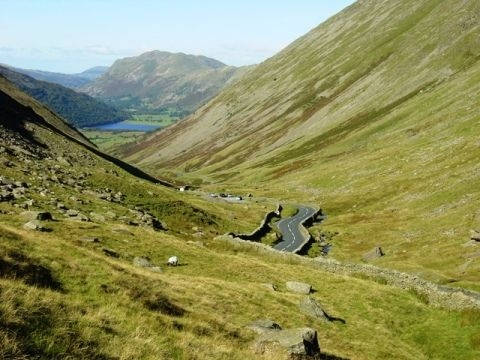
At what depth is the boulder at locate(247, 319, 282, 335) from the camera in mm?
25406

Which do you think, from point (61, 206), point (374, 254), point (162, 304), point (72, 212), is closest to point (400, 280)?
point (374, 254)

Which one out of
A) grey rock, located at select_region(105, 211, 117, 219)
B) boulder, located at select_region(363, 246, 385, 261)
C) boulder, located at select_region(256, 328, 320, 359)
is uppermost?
boulder, located at select_region(256, 328, 320, 359)

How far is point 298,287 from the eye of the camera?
140 feet

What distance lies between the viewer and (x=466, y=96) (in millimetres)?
148000

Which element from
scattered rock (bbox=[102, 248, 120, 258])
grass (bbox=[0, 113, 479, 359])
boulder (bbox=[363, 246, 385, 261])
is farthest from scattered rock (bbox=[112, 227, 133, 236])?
boulder (bbox=[363, 246, 385, 261])

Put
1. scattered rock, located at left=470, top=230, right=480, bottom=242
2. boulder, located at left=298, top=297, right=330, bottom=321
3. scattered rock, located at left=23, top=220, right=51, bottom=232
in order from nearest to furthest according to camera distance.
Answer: boulder, located at left=298, top=297, right=330, bottom=321, scattered rock, located at left=23, top=220, right=51, bottom=232, scattered rock, located at left=470, top=230, right=480, bottom=242

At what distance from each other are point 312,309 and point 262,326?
9031 millimetres

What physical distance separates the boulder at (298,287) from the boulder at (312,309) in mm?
6331

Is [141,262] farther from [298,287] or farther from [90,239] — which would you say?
[298,287]

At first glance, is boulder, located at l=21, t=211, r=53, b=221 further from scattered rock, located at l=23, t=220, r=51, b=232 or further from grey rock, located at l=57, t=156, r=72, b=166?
grey rock, located at l=57, t=156, r=72, b=166

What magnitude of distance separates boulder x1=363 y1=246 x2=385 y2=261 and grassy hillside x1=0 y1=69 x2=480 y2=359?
2512cm

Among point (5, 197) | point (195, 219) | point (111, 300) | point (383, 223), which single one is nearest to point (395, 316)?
point (111, 300)

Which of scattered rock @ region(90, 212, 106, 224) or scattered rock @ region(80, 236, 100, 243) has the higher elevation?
scattered rock @ region(80, 236, 100, 243)

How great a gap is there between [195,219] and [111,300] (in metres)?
61.3
